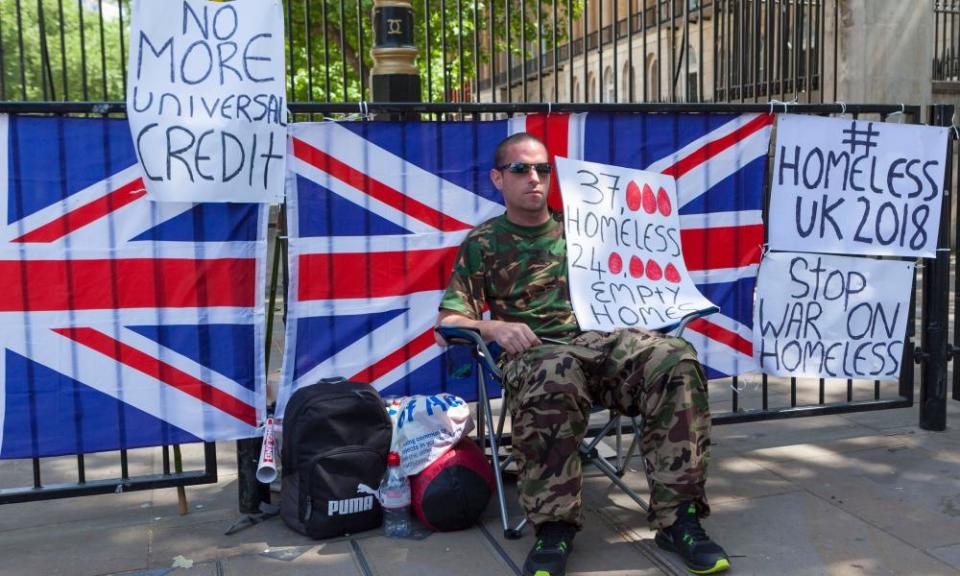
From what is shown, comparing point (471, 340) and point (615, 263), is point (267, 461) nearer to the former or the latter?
point (471, 340)

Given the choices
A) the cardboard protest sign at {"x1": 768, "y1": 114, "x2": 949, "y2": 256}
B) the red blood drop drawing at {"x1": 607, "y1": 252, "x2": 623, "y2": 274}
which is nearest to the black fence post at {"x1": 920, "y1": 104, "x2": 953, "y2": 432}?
the cardboard protest sign at {"x1": 768, "y1": 114, "x2": 949, "y2": 256}

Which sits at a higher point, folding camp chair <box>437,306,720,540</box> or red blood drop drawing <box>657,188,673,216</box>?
red blood drop drawing <box>657,188,673,216</box>

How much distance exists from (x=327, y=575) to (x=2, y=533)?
1.51 metres

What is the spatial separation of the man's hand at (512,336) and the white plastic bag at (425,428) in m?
0.42

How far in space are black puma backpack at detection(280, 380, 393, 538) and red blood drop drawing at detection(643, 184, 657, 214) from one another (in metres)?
1.47

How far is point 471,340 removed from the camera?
3.71 m

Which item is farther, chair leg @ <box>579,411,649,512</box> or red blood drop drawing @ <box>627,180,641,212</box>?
red blood drop drawing @ <box>627,180,641,212</box>

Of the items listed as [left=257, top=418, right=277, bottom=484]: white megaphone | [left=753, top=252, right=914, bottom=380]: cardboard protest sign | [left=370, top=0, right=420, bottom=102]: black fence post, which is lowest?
[left=257, top=418, right=277, bottom=484]: white megaphone

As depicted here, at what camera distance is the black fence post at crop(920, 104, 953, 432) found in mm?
4898

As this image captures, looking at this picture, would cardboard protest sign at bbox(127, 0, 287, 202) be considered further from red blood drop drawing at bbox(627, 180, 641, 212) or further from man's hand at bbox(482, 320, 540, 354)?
→ red blood drop drawing at bbox(627, 180, 641, 212)

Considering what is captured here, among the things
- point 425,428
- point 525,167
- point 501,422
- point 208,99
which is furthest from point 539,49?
point 425,428

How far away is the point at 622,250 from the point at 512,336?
0.77 m

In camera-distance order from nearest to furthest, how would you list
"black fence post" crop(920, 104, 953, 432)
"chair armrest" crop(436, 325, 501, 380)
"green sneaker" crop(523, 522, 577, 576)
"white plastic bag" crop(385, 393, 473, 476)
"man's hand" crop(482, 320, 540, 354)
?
"green sneaker" crop(523, 522, 577, 576), "man's hand" crop(482, 320, 540, 354), "chair armrest" crop(436, 325, 501, 380), "white plastic bag" crop(385, 393, 473, 476), "black fence post" crop(920, 104, 953, 432)

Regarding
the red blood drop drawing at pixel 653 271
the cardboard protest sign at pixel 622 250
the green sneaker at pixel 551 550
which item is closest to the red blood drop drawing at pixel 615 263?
the cardboard protest sign at pixel 622 250
